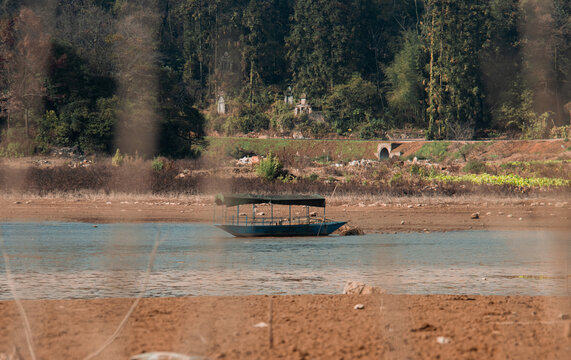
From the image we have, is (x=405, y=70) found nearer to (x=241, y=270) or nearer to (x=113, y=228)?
(x=113, y=228)

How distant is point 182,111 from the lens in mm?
56500

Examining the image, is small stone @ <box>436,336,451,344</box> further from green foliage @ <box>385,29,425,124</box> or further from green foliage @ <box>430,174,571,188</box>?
green foliage @ <box>385,29,425,124</box>

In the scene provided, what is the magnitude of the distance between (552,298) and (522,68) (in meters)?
83.7

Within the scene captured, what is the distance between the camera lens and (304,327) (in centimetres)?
957

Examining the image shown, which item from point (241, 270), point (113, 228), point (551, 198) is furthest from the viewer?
point (551, 198)

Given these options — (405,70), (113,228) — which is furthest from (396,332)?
(405,70)

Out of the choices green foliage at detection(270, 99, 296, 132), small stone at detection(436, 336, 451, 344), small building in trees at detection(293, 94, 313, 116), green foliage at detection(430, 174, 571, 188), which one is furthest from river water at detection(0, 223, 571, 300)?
small building in trees at detection(293, 94, 313, 116)

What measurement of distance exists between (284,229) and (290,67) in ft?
264

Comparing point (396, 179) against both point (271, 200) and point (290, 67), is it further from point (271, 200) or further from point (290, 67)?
point (290, 67)

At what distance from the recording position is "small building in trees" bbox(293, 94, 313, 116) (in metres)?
89.8

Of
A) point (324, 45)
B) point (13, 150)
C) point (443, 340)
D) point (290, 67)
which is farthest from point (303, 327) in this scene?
point (290, 67)

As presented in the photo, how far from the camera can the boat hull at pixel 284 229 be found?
77.9ft

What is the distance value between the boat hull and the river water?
0.27m

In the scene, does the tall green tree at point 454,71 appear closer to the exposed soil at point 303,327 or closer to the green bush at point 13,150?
the green bush at point 13,150
